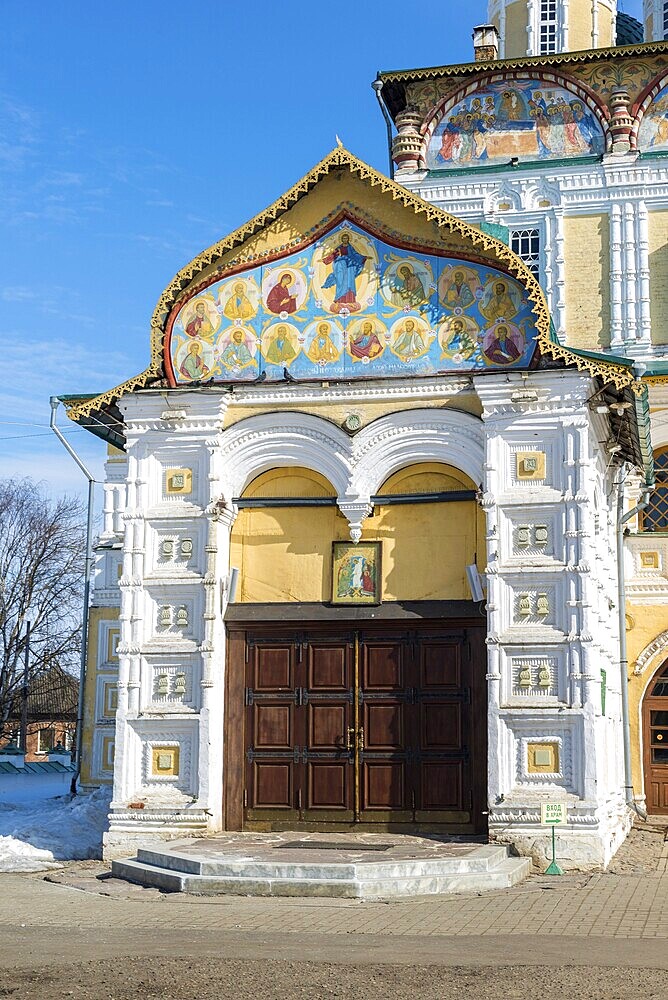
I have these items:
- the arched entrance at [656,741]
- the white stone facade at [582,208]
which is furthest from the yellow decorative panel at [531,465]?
the white stone facade at [582,208]

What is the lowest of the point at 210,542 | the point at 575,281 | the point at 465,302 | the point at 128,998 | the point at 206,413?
the point at 128,998

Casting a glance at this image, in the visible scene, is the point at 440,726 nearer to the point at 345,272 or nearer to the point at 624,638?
the point at 624,638

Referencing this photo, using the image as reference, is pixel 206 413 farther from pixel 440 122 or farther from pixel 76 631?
pixel 76 631

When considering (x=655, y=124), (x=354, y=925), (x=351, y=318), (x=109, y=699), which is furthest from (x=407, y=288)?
(x=655, y=124)

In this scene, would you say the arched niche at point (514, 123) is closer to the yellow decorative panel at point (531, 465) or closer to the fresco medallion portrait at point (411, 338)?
the fresco medallion portrait at point (411, 338)

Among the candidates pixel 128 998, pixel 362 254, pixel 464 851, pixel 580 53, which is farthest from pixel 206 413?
pixel 580 53

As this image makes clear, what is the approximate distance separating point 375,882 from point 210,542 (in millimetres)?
4074

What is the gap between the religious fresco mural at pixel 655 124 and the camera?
70.7 ft

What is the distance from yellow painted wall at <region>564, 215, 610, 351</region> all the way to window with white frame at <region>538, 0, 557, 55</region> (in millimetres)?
5139

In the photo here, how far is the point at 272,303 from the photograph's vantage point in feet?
43.7

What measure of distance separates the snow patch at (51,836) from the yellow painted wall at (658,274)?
1151 cm

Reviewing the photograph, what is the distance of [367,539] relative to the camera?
13.2m

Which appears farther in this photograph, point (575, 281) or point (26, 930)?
point (575, 281)

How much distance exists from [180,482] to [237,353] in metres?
1.45
